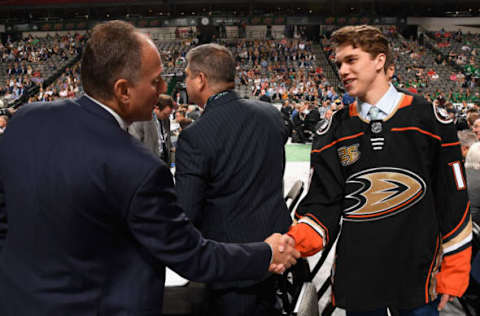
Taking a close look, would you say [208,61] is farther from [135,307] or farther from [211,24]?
[211,24]

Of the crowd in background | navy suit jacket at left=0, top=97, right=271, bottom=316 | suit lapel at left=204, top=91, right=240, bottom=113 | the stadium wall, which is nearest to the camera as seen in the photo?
navy suit jacket at left=0, top=97, right=271, bottom=316

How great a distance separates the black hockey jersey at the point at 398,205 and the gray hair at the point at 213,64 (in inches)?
22.2

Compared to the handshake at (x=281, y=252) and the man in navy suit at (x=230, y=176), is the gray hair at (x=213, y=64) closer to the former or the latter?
the man in navy suit at (x=230, y=176)

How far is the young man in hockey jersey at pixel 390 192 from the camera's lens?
138 centimetres

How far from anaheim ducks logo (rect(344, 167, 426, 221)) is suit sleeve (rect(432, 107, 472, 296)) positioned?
3.8 inches

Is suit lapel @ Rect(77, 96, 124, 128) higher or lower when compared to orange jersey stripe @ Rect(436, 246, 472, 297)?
higher

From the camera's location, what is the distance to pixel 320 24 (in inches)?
1123

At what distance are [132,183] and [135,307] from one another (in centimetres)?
37

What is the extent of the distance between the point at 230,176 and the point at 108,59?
75 centimetres

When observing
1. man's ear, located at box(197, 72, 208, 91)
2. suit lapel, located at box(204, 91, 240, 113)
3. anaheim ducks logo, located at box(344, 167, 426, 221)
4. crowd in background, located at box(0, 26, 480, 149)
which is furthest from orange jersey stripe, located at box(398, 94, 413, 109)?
crowd in background, located at box(0, 26, 480, 149)

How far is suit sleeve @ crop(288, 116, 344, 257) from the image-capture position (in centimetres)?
148

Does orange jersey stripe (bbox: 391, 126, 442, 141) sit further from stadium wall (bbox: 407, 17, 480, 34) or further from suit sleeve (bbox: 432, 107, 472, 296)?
stadium wall (bbox: 407, 17, 480, 34)

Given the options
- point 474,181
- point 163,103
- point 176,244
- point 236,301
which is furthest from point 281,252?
point 163,103

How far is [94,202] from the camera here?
0.96m
